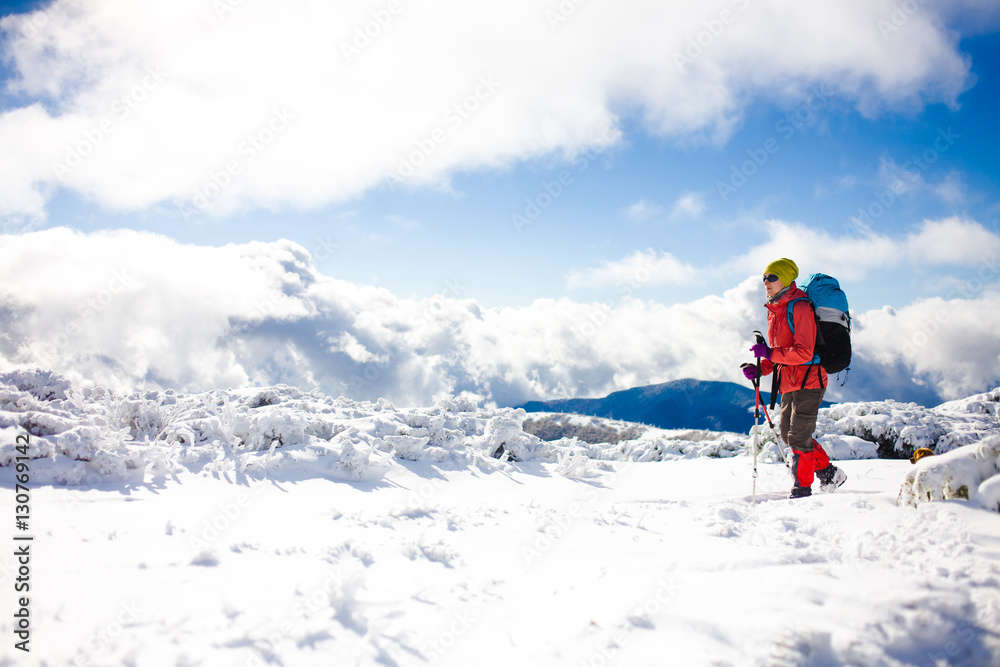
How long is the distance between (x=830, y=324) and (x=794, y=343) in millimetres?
531

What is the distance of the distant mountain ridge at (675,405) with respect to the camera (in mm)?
116938

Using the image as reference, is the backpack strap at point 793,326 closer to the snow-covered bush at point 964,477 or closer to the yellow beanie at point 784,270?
the yellow beanie at point 784,270

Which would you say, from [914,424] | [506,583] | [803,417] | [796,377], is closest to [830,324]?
[796,377]

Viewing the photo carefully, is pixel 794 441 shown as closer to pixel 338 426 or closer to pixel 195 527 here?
pixel 195 527

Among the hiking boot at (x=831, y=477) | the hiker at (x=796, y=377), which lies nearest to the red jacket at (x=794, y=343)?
the hiker at (x=796, y=377)

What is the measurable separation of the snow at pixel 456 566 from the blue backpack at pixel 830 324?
1705 millimetres

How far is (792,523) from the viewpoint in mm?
3877

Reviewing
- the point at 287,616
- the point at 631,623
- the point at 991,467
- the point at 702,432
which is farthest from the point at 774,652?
the point at 702,432

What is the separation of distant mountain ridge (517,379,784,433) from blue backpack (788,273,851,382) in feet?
352

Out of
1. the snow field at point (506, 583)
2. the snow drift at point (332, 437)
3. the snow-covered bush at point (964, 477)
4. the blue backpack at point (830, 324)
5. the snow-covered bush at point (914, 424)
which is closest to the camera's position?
the snow field at point (506, 583)

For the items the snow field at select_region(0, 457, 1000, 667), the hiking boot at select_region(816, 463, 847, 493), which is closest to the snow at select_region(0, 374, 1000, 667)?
the snow field at select_region(0, 457, 1000, 667)

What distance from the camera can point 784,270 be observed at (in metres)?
5.39

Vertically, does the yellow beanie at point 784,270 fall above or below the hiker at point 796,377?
above

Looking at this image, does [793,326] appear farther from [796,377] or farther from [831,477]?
[831,477]
